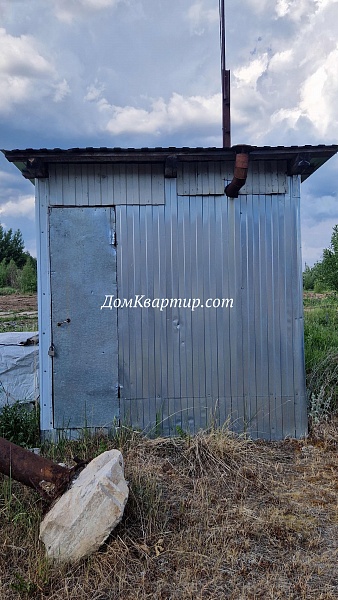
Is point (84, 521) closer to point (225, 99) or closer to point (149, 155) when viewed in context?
point (149, 155)

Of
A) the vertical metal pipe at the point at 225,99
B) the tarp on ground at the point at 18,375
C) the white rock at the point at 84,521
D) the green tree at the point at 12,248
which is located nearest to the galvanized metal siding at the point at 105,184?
the vertical metal pipe at the point at 225,99

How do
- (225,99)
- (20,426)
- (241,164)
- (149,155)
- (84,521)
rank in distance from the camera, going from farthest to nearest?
(225,99) < (20,426) < (149,155) < (241,164) < (84,521)

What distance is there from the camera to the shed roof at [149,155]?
4.02 metres

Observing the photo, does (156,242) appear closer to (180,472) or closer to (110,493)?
(180,472)

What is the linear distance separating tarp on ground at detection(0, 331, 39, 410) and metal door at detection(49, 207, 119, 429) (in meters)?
0.59

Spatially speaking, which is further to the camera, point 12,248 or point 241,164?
point 12,248

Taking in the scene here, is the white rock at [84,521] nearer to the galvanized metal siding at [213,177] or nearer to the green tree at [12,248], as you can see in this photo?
the galvanized metal siding at [213,177]

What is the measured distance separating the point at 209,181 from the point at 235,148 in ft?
1.75

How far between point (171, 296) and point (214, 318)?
53 centimetres

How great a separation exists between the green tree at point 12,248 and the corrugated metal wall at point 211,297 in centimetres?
3094

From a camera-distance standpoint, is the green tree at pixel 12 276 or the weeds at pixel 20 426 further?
the green tree at pixel 12 276

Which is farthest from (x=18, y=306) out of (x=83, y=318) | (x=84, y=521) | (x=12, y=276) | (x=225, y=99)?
(x=84, y=521)

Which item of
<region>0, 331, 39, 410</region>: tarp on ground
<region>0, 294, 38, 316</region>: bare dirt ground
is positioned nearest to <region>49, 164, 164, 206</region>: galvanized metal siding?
<region>0, 331, 39, 410</region>: tarp on ground

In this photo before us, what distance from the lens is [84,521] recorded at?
97.7 inches
